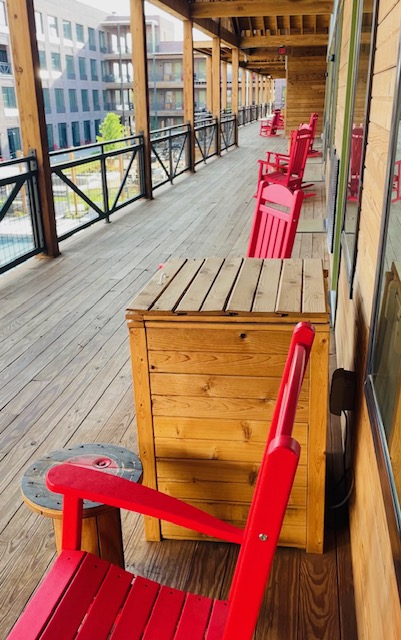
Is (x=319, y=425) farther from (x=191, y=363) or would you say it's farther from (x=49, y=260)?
(x=49, y=260)

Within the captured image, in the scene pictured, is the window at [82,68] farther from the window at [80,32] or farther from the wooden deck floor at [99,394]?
the wooden deck floor at [99,394]

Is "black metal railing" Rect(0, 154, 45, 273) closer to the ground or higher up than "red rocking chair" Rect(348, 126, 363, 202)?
closer to the ground

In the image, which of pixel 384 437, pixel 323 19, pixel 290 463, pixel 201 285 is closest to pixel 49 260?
pixel 201 285

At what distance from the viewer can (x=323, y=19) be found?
13.6 metres

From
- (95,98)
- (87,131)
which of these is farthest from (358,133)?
(95,98)

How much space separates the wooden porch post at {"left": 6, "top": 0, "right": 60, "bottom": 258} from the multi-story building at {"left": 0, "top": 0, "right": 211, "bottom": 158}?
116 ft

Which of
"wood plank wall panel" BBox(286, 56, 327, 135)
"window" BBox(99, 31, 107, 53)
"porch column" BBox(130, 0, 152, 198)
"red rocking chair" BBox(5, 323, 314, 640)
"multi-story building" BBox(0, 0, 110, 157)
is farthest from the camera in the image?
"window" BBox(99, 31, 107, 53)

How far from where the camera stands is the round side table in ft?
A: 4.78

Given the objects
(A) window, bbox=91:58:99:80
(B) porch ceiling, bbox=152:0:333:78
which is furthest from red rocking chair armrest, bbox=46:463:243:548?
(A) window, bbox=91:58:99:80

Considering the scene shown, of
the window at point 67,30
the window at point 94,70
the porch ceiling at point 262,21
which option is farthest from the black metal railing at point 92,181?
the window at point 94,70

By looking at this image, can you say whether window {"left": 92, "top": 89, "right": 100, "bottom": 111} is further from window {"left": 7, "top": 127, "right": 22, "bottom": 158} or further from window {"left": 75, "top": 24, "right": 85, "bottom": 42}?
window {"left": 7, "top": 127, "right": 22, "bottom": 158}

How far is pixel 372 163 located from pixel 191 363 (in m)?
0.87

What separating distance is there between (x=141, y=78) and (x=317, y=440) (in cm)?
720

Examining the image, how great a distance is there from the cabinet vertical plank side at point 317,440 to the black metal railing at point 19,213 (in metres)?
3.64
